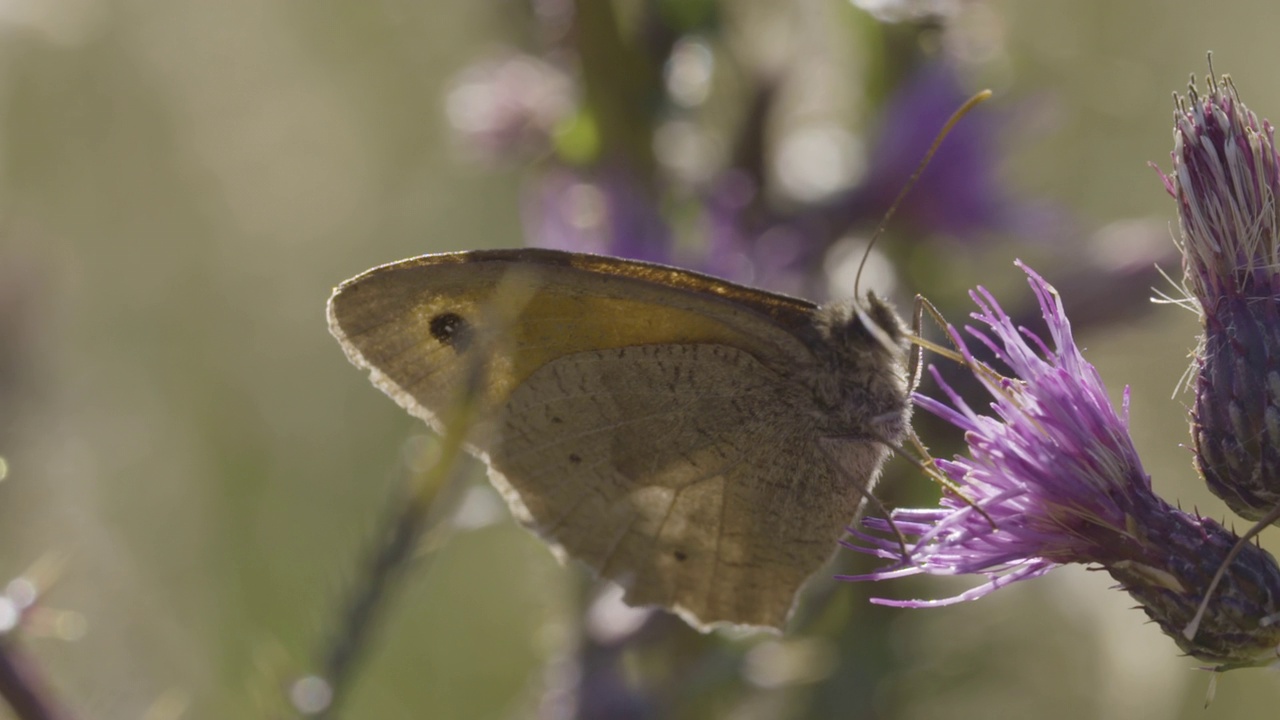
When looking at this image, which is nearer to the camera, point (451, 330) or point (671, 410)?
point (451, 330)

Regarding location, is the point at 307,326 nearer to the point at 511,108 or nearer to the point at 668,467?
the point at 511,108

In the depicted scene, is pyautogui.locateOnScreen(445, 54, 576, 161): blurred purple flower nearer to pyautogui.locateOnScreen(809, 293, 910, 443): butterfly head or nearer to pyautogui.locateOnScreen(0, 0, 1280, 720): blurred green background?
pyautogui.locateOnScreen(0, 0, 1280, 720): blurred green background

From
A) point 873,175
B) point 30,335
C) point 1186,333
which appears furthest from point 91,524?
point 1186,333

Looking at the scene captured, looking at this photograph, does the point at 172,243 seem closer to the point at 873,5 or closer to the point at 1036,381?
the point at 873,5

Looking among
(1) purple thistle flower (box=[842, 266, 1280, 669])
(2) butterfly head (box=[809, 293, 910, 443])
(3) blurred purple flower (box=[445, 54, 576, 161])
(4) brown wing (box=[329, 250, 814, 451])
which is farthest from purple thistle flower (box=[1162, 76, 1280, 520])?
(3) blurred purple flower (box=[445, 54, 576, 161])

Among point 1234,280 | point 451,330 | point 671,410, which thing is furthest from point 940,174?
point 451,330
